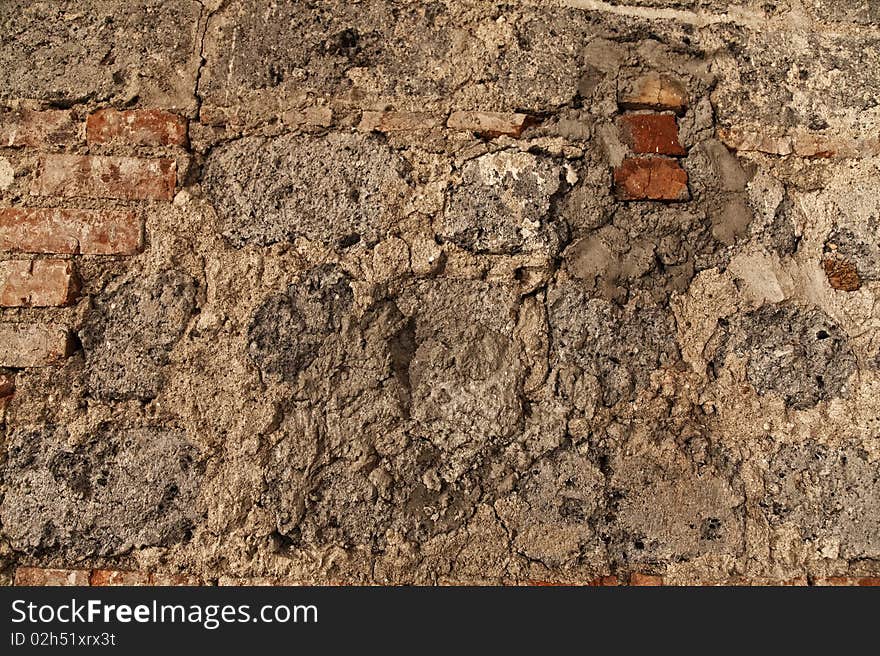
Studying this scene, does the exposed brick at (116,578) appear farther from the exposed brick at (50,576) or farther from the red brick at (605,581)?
the red brick at (605,581)

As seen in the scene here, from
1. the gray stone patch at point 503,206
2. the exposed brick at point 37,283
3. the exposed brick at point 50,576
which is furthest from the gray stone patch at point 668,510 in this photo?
the exposed brick at point 37,283

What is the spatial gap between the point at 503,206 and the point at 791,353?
677 millimetres

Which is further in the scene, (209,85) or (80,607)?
(209,85)

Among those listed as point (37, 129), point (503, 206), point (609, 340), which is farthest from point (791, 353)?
point (37, 129)

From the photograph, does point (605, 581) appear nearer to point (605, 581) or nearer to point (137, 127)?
point (605, 581)

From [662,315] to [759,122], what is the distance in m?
0.49

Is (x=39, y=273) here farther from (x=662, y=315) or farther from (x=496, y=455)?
(x=662, y=315)

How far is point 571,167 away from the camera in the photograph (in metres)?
1.38

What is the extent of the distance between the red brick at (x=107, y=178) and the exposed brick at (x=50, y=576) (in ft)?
2.46

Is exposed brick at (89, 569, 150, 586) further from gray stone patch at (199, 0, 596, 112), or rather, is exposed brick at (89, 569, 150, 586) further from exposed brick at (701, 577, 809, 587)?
exposed brick at (701, 577, 809, 587)

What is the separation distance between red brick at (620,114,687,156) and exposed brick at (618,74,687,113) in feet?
0.08

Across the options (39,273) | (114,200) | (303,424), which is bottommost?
(303,424)

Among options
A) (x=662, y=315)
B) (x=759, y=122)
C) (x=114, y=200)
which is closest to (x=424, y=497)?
(x=662, y=315)

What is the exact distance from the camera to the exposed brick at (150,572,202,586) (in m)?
1.25
